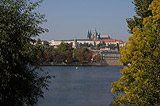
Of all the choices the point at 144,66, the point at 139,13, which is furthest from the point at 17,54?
the point at 139,13

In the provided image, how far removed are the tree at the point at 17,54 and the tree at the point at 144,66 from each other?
370cm

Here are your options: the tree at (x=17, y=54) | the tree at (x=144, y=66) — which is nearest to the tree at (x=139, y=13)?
Result: the tree at (x=144, y=66)

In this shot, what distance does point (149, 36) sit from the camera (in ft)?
45.9

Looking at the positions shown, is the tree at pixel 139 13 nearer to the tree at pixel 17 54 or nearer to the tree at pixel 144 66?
the tree at pixel 144 66

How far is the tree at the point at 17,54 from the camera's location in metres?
11.8

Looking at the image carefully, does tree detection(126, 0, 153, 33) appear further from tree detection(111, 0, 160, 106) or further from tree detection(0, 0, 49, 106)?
tree detection(0, 0, 49, 106)

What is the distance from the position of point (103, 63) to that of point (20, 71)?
13674 cm

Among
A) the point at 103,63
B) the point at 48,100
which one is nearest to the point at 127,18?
the point at 48,100

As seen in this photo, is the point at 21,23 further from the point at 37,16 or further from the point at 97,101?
the point at 97,101

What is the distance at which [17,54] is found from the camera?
468 inches

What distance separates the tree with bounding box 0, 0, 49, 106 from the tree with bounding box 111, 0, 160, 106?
146 inches

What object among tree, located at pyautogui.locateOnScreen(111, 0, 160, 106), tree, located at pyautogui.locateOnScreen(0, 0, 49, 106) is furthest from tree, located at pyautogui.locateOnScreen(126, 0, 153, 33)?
tree, located at pyautogui.locateOnScreen(0, 0, 49, 106)

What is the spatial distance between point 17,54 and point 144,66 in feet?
14.4

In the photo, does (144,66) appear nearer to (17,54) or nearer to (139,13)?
(17,54)
